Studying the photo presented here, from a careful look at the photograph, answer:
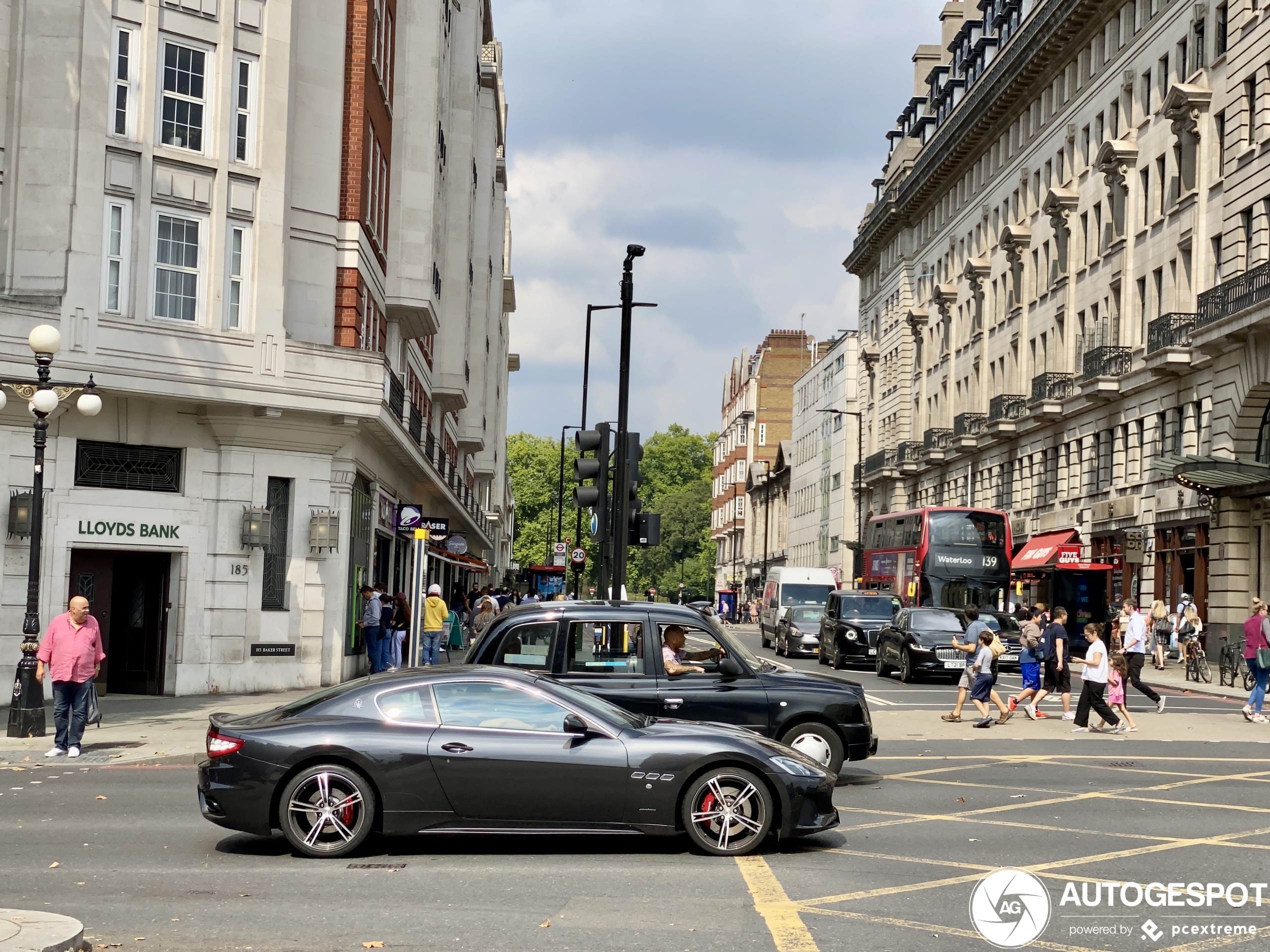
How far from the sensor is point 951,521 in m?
44.8

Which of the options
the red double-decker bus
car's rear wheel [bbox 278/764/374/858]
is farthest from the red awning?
car's rear wheel [bbox 278/764/374/858]

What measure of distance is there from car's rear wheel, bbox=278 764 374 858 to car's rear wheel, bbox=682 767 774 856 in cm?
221

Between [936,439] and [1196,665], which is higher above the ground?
[936,439]

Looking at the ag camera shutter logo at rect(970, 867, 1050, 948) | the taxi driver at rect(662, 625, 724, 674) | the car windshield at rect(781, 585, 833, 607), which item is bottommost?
the ag camera shutter logo at rect(970, 867, 1050, 948)

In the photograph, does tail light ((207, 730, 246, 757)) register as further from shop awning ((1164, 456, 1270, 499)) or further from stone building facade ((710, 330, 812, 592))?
stone building facade ((710, 330, 812, 592))

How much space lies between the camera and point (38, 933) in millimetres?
7449

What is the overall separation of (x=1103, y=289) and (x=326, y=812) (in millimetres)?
49301

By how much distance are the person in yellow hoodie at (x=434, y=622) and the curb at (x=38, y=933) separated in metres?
22.3

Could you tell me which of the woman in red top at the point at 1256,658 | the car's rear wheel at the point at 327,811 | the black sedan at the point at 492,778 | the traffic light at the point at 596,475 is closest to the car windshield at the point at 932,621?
the woman in red top at the point at 1256,658

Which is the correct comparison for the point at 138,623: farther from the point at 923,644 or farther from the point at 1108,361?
the point at 1108,361

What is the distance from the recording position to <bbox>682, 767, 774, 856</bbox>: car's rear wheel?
10.7 m

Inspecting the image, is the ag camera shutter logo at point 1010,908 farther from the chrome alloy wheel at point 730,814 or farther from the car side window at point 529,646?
the car side window at point 529,646

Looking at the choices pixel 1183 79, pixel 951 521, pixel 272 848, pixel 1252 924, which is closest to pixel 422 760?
pixel 272 848

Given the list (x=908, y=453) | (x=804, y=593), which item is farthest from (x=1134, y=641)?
(x=908, y=453)
